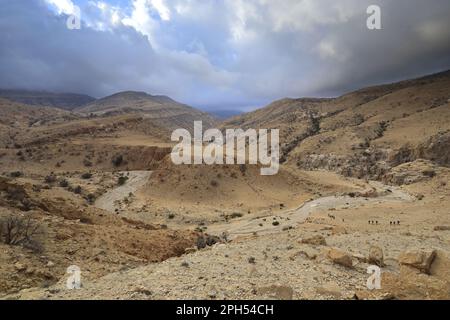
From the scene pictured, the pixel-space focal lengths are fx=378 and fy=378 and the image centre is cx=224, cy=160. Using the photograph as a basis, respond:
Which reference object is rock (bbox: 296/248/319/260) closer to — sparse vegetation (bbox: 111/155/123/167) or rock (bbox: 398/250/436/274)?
rock (bbox: 398/250/436/274)

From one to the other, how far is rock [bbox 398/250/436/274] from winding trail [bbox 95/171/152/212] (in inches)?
939

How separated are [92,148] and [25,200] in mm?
34061

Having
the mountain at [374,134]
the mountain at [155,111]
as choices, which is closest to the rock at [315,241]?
the mountain at [374,134]

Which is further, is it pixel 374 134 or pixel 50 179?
pixel 374 134

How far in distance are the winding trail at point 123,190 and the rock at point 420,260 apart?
23.8m

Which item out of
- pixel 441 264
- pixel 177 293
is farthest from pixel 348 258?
pixel 177 293

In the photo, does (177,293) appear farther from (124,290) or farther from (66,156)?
→ (66,156)

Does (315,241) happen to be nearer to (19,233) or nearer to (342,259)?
(342,259)

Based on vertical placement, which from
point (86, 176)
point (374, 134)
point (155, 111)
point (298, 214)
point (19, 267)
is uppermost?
point (155, 111)

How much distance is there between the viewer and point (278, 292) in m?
Result: 6.73

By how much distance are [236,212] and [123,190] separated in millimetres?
11530

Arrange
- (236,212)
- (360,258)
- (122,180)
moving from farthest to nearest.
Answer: (122,180) < (236,212) < (360,258)

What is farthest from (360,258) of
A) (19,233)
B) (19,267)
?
(19,233)

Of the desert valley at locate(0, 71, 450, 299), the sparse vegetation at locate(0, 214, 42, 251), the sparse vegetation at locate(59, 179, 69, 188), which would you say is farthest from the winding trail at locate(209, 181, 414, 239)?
the sparse vegetation at locate(59, 179, 69, 188)
